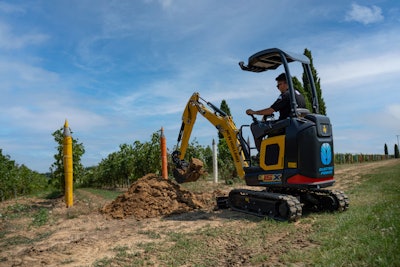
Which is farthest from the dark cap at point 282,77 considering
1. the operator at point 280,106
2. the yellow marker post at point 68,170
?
the yellow marker post at point 68,170

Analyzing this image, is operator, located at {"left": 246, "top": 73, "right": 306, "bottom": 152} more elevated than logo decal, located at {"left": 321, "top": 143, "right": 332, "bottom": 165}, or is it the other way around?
operator, located at {"left": 246, "top": 73, "right": 306, "bottom": 152}

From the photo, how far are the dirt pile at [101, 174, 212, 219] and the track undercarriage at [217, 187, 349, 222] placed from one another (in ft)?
3.85

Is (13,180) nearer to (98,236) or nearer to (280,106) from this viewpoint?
(98,236)

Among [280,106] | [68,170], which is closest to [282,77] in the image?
[280,106]

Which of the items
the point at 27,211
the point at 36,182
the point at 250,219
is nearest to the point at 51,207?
the point at 27,211

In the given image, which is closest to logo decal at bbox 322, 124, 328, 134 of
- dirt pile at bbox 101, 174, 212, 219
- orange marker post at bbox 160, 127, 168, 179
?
dirt pile at bbox 101, 174, 212, 219

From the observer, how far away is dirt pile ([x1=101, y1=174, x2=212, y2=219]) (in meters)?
7.89

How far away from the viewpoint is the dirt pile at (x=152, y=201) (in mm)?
7887

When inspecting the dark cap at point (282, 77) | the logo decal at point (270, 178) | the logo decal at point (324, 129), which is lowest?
the logo decal at point (270, 178)

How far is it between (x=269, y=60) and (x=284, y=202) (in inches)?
115

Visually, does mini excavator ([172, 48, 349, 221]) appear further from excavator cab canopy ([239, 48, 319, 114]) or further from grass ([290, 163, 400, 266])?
grass ([290, 163, 400, 266])

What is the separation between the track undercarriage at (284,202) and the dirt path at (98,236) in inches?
10.7

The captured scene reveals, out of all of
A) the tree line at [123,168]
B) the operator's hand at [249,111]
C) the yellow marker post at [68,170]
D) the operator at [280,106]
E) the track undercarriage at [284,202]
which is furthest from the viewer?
the tree line at [123,168]

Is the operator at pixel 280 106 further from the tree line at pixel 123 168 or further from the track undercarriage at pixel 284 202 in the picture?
the tree line at pixel 123 168
